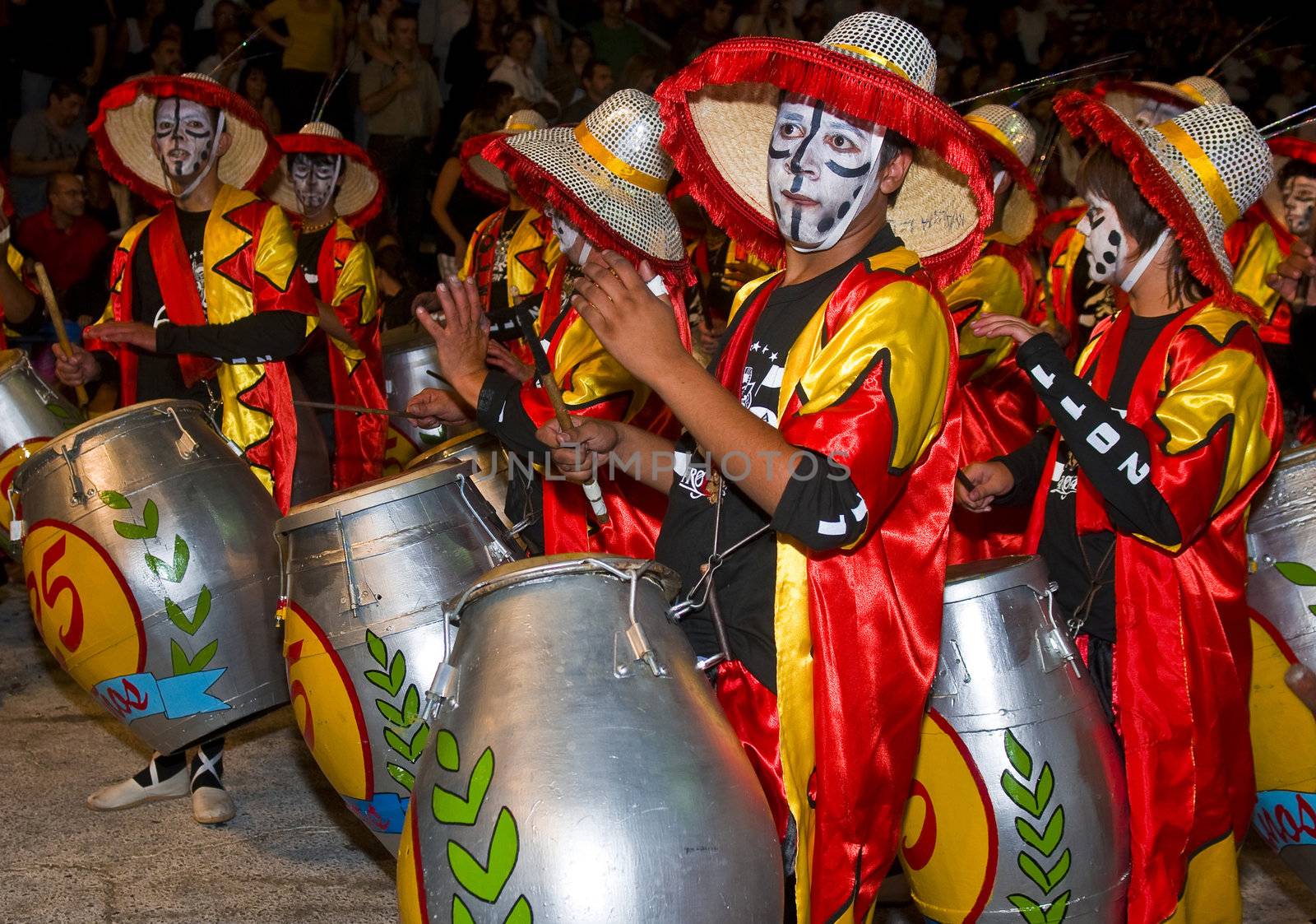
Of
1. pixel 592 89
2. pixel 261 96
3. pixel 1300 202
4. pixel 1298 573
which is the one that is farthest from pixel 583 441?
pixel 592 89

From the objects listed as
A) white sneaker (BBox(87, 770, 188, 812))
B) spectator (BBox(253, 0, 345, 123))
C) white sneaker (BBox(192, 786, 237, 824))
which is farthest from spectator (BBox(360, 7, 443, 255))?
white sneaker (BBox(192, 786, 237, 824))

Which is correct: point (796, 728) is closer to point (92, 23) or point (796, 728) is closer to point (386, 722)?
point (386, 722)

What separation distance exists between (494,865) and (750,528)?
68 centimetres

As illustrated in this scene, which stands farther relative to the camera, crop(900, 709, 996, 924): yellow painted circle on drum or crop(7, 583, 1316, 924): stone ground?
crop(7, 583, 1316, 924): stone ground

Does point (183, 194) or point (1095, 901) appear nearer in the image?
point (1095, 901)

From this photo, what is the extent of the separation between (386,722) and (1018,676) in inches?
46.7

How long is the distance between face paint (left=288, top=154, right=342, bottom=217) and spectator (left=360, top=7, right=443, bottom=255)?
110 inches

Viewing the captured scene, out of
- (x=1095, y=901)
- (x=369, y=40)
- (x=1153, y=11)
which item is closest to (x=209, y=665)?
(x=1095, y=901)

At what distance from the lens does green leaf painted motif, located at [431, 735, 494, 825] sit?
1.76 metres

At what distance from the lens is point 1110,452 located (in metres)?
2.39

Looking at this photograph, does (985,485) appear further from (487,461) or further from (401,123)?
(401,123)

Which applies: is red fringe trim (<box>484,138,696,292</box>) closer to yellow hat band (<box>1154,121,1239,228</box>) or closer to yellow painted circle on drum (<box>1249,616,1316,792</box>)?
yellow hat band (<box>1154,121,1239,228</box>)

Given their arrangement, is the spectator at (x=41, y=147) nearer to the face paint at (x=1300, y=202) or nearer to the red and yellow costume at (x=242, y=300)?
the red and yellow costume at (x=242, y=300)

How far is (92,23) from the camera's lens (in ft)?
28.3
